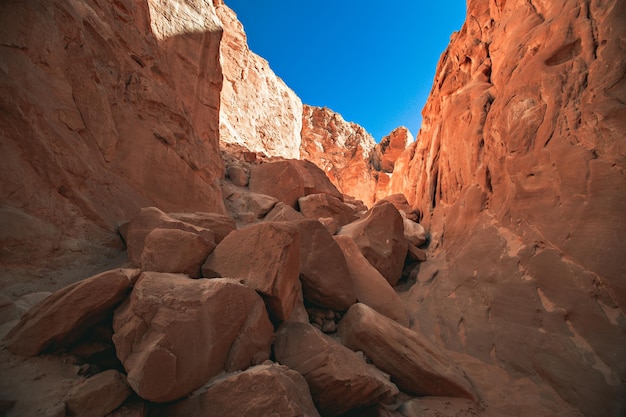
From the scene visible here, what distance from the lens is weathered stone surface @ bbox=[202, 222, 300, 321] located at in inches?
140

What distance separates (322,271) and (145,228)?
9.32ft

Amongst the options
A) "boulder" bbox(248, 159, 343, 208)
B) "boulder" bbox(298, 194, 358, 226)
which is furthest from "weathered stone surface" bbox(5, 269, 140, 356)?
"boulder" bbox(248, 159, 343, 208)

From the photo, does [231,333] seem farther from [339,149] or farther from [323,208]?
[339,149]

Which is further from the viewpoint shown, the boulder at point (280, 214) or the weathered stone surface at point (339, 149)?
the weathered stone surface at point (339, 149)

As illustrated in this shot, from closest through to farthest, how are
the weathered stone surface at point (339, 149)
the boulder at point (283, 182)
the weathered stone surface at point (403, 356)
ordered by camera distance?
the weathered stone surface at point (403, 356)
the boulder at point (283, 182)
the weathered stone surface at point (339, 149)

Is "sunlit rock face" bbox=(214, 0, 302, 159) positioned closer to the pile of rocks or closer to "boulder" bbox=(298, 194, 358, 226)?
"boulder" bbox=(298, 194, 358, 226)

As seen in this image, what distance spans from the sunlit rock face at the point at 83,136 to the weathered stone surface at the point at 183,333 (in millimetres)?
2085

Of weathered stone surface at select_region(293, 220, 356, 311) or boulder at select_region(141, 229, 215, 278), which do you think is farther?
weathered stone surface at select_region(293, 220, 356, 311)

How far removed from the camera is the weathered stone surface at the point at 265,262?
11.6ft

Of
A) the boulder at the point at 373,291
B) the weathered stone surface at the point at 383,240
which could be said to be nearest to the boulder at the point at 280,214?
the weathered stone surface at the point at 383,240

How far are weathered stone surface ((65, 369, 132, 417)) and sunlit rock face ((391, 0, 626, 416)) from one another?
497 centimetres

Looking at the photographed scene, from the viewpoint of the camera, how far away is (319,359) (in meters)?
3.32

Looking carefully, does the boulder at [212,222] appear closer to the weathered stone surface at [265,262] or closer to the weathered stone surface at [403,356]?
the weathered stone surface at [265,262]

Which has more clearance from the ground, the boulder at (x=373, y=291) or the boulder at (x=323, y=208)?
the boulder at (x=323, y=208)
